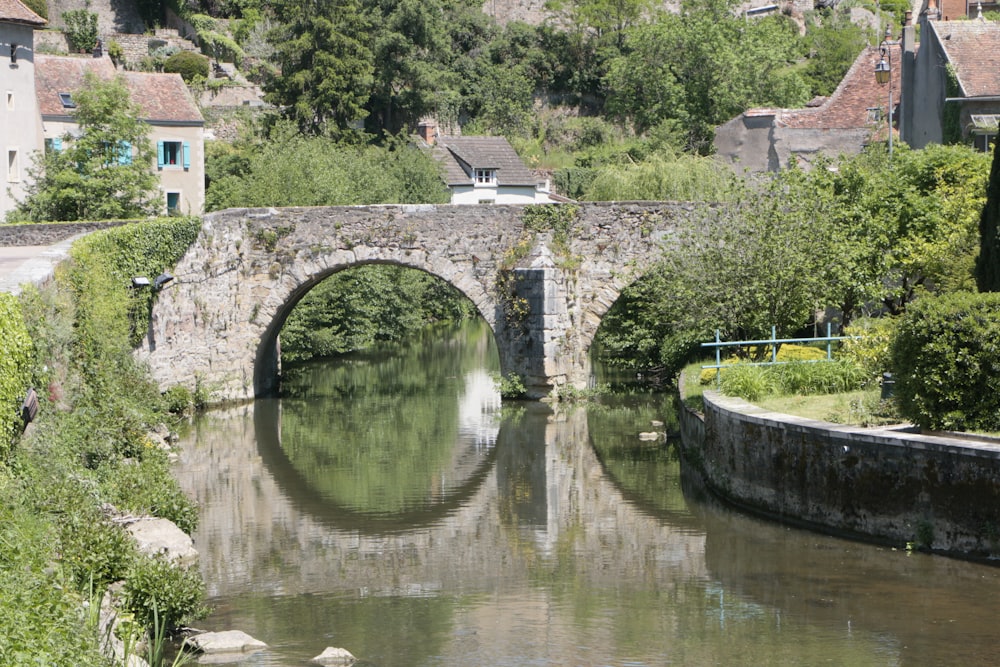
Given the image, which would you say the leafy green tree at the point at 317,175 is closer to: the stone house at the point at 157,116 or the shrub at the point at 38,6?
the stone house at the point at 157,116

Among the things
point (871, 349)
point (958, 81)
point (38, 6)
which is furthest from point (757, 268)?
point (38, 6)

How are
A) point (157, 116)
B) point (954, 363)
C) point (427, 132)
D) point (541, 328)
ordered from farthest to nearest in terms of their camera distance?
point (427, 132)
point (157, 116)
point (541, 328)
point (954, 363)

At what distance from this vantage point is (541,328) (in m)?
25.7

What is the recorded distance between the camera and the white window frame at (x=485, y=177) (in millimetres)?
48000

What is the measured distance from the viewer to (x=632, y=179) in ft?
104

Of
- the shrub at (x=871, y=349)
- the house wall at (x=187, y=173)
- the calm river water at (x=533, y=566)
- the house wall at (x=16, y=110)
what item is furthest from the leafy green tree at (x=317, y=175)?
the shrub at (x=871, y=349)

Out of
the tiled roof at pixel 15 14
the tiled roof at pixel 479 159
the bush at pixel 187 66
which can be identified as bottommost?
the tiled roof at pixel 479 159

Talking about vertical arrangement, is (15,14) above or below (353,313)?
above

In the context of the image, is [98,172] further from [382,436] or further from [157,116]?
[157,116]

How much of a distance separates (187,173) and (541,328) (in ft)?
62.3

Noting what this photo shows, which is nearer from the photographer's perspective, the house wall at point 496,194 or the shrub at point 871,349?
the shrub at point 871,349

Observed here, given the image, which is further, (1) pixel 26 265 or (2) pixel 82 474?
(1) pixel 26 265

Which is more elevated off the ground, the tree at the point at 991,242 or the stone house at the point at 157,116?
the stone house at the point at 157,116

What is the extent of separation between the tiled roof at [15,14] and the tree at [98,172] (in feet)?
15.0
